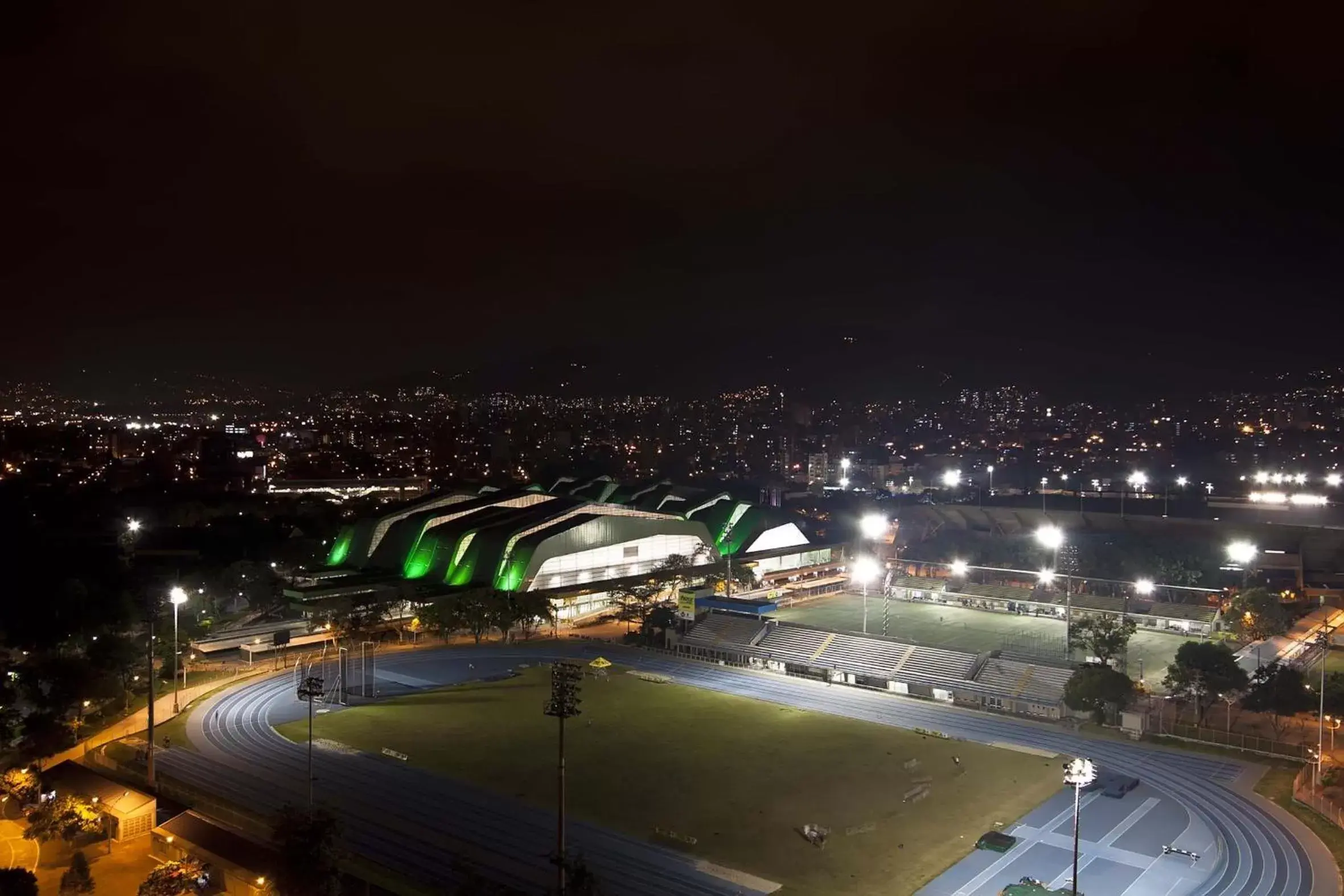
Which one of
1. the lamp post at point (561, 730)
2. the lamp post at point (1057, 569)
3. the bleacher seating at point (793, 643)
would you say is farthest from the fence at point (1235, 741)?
the lamp post at point (561, 730)

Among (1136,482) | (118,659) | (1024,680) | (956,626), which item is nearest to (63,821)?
(118,659)

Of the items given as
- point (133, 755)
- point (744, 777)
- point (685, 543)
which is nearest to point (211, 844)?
point (133, 755)

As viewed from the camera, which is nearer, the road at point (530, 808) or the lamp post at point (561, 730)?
the lamp post at point (561, 730)

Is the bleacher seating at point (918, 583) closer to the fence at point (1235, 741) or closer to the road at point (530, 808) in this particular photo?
the road at point (530, 808)

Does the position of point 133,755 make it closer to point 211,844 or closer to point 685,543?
point 211,844

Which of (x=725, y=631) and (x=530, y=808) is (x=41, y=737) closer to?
(x=530, y=808)

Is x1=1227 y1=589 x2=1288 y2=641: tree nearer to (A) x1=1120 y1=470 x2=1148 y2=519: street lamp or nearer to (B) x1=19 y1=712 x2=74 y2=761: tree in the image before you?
(A) x1=1120 y1=470 x2=1148 y2=519: street lamp

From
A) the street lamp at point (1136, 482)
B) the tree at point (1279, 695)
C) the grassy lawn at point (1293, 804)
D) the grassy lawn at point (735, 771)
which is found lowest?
the grassy lawn at point (735, 771)
